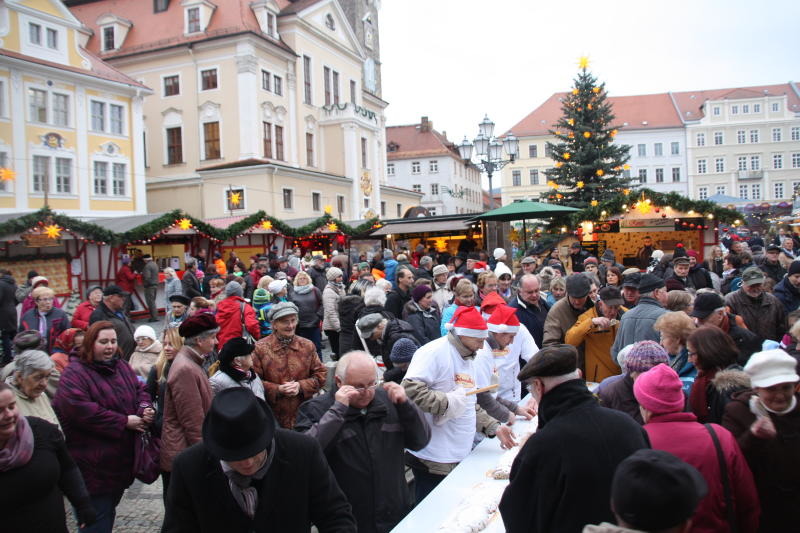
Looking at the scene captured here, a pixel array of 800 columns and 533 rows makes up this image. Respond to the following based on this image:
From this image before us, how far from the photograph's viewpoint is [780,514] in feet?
9.45

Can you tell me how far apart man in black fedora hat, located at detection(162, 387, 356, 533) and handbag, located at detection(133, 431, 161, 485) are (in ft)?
6.79

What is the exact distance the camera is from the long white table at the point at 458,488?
3.27m

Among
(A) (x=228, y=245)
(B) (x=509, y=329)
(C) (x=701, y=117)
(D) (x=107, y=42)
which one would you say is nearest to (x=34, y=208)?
(A) (x=228, y=245)

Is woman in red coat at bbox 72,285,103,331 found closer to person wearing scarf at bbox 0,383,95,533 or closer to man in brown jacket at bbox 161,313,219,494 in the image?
man in brown jacket at bbox 161,313,219,494

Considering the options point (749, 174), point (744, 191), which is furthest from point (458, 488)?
point (744, 191)

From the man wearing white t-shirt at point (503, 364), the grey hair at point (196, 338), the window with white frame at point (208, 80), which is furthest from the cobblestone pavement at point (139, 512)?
the window with white frame at point (208, 80)

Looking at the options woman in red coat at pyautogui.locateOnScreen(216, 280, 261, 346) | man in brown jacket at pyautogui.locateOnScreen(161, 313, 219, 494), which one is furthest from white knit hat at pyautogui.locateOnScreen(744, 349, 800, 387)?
woman in red coat at pyautogui.locateOnScreen(216, 280, 261, 346)

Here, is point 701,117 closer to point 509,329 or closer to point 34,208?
point 34,208

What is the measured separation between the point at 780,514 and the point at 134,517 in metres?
4.85

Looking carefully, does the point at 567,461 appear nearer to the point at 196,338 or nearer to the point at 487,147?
the point at 196,338

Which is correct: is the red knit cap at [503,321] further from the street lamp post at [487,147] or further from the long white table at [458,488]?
the street lamp post at [487,147]

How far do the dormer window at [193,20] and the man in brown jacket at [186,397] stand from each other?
3759 cm

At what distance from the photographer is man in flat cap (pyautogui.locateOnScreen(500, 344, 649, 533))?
2430mm

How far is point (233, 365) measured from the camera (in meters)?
4.41
